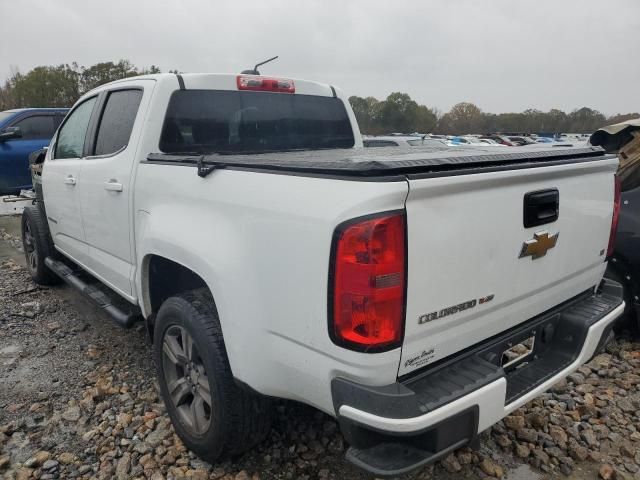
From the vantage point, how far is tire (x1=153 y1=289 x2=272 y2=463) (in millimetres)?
2182

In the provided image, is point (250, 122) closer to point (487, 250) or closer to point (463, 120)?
point (487, 250)

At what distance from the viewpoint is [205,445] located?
7.79 feet

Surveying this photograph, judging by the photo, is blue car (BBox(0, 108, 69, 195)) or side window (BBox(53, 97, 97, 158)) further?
blue car (BBox(0, 108, 69, 195))

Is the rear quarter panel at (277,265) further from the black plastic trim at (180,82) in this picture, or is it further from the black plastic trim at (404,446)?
the black plastic trim at (180,82)

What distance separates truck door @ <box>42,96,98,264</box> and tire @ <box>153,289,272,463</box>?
1.58 m

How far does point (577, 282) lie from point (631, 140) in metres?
2.70

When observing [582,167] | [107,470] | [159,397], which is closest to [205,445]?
[107,470]

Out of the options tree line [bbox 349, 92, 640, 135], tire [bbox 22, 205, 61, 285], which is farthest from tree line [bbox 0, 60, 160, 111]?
tire [bbox 22, 205, 61, 285]

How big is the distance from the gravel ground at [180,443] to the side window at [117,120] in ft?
5.03

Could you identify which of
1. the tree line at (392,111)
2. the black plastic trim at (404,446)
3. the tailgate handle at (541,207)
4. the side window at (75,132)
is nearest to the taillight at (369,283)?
the black plastic trim at (404,446)

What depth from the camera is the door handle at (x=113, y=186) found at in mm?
2926

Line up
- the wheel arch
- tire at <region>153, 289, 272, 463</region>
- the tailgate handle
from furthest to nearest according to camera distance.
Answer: the wheel arch < tire at <region>153, 289, 272, 463</region> < the tailgate handle

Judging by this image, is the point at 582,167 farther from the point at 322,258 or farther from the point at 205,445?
the point at 205,445

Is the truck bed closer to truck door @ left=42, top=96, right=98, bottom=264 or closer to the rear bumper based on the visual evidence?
the rear bumper
